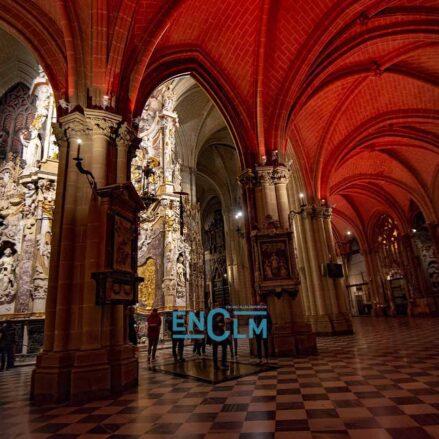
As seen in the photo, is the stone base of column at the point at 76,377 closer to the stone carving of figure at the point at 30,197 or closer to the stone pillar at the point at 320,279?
the stone carving of figure at the point at 30,197

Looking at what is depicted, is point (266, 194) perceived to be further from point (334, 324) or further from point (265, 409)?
point (334, 324)

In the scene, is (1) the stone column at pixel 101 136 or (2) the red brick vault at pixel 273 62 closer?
(1) the stone column at pixel 101 136

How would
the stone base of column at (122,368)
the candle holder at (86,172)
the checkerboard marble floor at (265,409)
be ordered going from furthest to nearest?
the candle holder at (86,172), the stone base of column at (122,368), the checkerboard marble floor at (265,409)

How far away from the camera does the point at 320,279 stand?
504 inches

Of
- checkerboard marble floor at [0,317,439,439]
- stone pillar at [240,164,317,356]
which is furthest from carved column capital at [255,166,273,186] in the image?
checkerboard marble floor at [0,317,439,439]

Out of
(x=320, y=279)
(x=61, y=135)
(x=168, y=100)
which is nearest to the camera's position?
(x=61, y=135)

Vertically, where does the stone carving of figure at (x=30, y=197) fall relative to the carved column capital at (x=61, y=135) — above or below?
above

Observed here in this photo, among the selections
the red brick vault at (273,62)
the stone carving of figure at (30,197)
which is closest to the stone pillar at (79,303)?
the red brick vault at (273,62)

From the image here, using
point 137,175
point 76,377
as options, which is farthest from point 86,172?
point 137,175

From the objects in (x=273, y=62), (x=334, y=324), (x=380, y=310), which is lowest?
(x=334, y=324)

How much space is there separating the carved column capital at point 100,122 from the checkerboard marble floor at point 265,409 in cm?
462

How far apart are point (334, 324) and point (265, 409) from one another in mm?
9937

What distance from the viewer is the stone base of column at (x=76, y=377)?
4.65 m

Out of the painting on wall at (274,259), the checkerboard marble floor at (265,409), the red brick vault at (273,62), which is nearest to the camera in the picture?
the checkerboard marble floor at (265,409)
